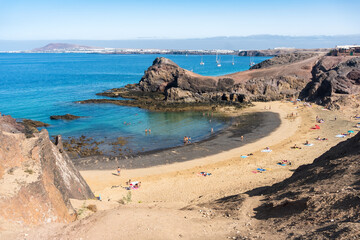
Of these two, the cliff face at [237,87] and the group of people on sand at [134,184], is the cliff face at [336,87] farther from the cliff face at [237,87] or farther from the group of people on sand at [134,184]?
the group of people on sand at [134,184]

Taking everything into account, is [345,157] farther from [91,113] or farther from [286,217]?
[91,113]

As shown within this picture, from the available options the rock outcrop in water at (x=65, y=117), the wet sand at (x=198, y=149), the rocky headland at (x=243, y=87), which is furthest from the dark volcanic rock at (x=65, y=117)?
the wet sand at (x=198, y=149)

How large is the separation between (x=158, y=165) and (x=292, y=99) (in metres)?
41.6

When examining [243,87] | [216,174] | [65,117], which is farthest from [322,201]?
[243,87]

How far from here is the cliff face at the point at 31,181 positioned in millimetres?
10086

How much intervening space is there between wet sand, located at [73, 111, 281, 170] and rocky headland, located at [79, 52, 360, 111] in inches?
557

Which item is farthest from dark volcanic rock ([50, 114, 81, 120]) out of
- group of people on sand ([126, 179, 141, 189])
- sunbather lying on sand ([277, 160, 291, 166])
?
sunbather lying on sand ([277, 160, 291, 166])

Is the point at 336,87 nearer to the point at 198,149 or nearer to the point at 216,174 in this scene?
the point at 198,149

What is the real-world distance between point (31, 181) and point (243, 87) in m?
57.8

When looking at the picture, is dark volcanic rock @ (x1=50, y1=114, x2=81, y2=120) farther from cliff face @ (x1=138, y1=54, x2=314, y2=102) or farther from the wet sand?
cliff face @ (x1=138, y1=54, x2=314, y2=102)

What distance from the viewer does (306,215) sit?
1077 centimetres

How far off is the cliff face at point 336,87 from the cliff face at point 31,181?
49.6m

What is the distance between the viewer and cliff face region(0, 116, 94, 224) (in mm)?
10086

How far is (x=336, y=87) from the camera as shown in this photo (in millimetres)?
54281
